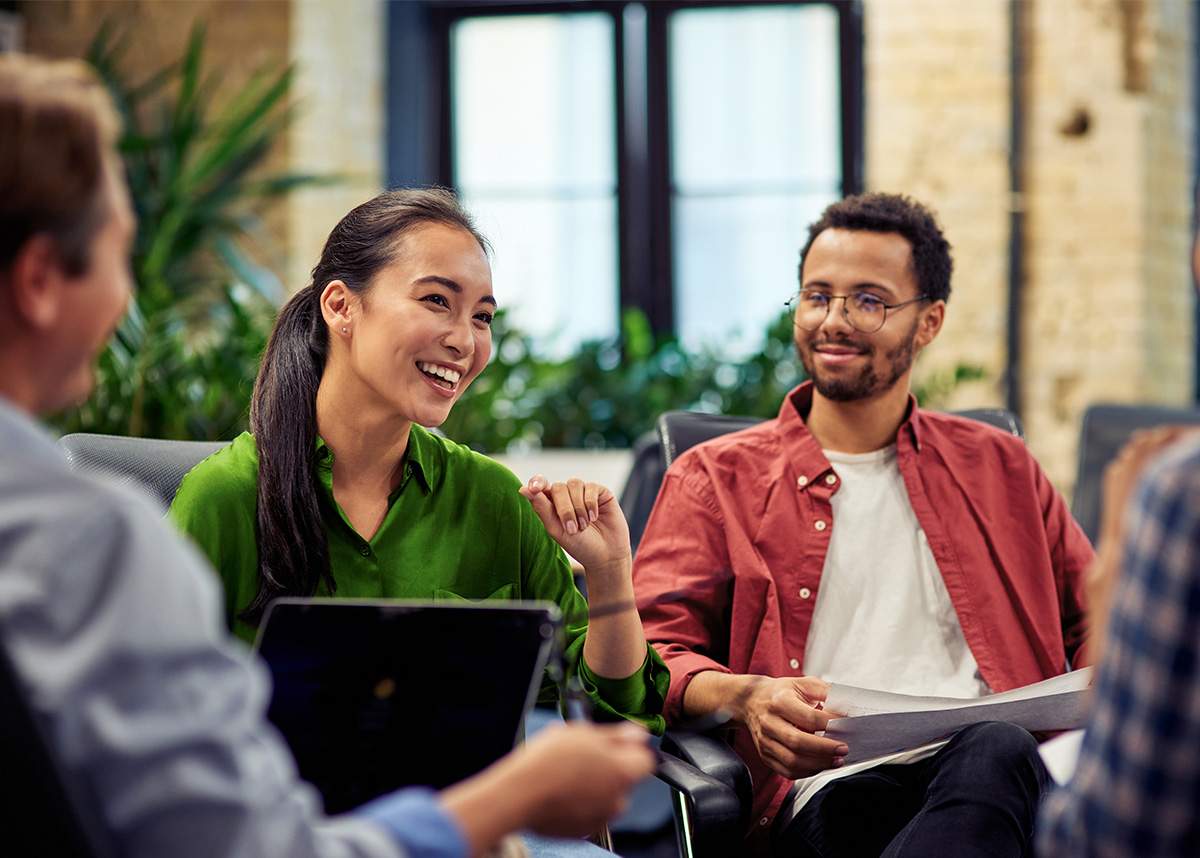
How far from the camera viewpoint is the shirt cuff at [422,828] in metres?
0.70

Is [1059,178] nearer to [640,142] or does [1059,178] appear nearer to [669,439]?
[640,142]

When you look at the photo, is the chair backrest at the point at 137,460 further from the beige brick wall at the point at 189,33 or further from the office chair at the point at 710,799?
the beige brick wall at the point at 189,33

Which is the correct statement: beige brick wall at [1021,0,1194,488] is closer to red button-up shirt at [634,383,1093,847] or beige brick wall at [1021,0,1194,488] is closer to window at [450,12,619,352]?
window at [450,12,619,352]

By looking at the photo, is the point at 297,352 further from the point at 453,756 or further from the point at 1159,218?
the point at 1159,218

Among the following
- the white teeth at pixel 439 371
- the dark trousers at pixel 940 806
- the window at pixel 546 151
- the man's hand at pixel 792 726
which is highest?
the window at pixel 546 151

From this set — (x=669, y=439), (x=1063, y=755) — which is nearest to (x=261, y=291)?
(x=669, y=439)

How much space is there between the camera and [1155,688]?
0.68 m

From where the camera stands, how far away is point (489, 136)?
4.88 m

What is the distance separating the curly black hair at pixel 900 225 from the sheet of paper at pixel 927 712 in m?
0.79

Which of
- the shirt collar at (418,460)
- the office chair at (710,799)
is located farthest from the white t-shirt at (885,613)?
the shirt collar at (418,460)

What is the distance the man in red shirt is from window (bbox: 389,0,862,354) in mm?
2787

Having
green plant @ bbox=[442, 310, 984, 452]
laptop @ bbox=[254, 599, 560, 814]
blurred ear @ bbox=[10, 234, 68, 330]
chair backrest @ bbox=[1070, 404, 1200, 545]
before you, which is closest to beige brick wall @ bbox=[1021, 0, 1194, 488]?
green plant @ bbox=[442, 310, 984, 452]

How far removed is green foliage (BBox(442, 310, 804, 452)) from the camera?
13.0 feet

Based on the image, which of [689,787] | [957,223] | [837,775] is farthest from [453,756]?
[957,223]
